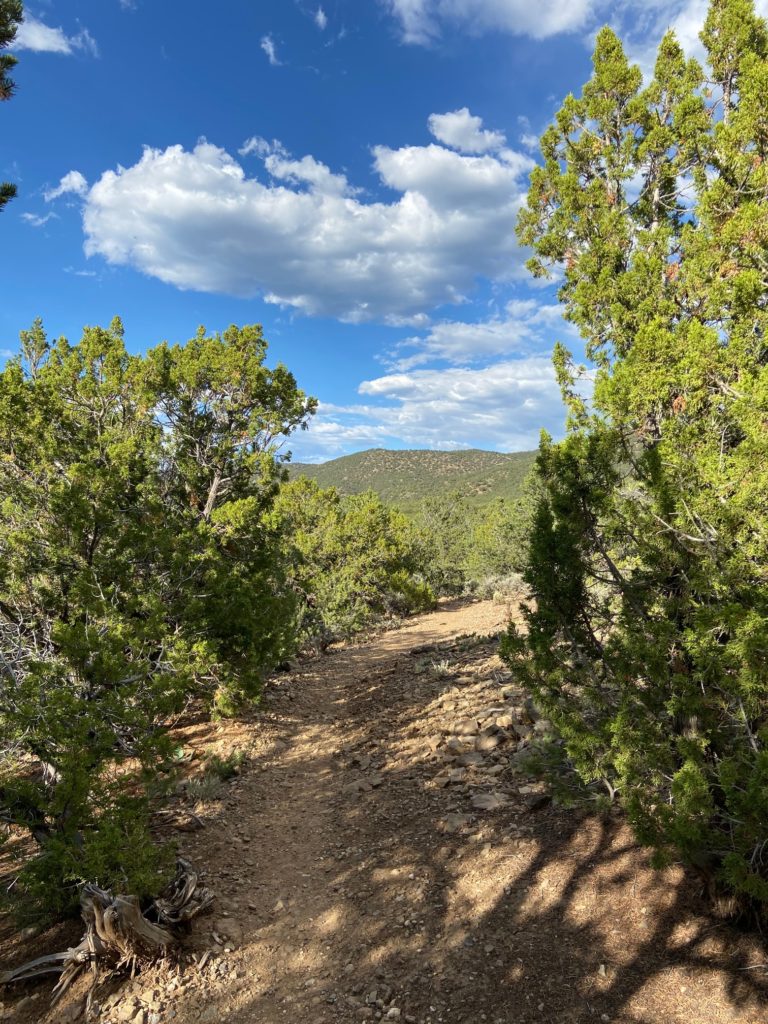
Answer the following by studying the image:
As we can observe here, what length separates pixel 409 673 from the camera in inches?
557

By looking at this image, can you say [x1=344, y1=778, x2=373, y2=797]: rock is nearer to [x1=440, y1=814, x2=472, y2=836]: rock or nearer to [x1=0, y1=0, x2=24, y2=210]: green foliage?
[x1=440, y1=814, x2=472, y2=836]: rock

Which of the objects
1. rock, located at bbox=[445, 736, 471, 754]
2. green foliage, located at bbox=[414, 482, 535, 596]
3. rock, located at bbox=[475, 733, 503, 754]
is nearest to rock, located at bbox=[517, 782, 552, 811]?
rock, located at bbox=[475, 733, 503, 754]

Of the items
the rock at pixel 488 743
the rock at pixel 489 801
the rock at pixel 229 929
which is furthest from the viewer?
the rock at pixel 488 743

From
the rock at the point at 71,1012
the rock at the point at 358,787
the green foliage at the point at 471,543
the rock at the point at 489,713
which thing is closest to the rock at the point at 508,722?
the rock at the point at 489,713

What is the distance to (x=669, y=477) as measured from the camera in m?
4.41

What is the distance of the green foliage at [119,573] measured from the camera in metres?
4.76

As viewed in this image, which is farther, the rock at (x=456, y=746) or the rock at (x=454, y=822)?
the rock at (x=456, y=746)

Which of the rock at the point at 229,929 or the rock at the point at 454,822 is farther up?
the rock at the point at 454,822

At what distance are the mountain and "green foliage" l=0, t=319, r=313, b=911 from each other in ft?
312

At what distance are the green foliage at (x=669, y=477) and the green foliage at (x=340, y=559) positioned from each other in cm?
1897

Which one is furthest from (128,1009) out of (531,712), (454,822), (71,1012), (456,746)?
(531,712)

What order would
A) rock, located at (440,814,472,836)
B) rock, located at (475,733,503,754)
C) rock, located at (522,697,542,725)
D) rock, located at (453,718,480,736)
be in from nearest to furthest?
1. rock, located at (440,814,472,836)
2. rock, located at (475,733,503,754)
3. rock, located at (522,697,542,725)
4. rock, located at (453,718,480,736)

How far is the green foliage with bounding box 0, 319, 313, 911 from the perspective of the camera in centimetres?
476

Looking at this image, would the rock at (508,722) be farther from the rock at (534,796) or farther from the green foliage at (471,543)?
the green foliage at (471,543)
